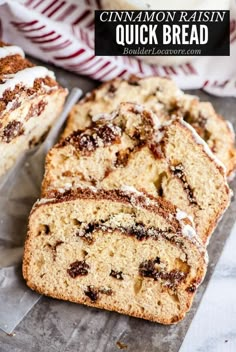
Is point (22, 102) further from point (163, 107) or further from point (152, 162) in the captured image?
point (163, 107)

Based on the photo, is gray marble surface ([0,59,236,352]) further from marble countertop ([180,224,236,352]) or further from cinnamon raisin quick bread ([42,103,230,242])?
cinnamon raisin quick bread ([42,103,230,242])

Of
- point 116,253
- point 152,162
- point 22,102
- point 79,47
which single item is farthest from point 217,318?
point 79,47

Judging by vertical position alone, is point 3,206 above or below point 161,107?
below

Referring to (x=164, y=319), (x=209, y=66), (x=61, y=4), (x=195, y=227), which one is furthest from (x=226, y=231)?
(x=61, y=4)

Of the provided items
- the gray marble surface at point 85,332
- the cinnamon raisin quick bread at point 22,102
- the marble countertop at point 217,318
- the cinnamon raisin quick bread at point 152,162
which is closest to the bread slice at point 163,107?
the cinnamon raisin quick bread at point 22,102

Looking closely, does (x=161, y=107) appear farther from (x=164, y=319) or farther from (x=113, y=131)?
(x=164, y=319)
